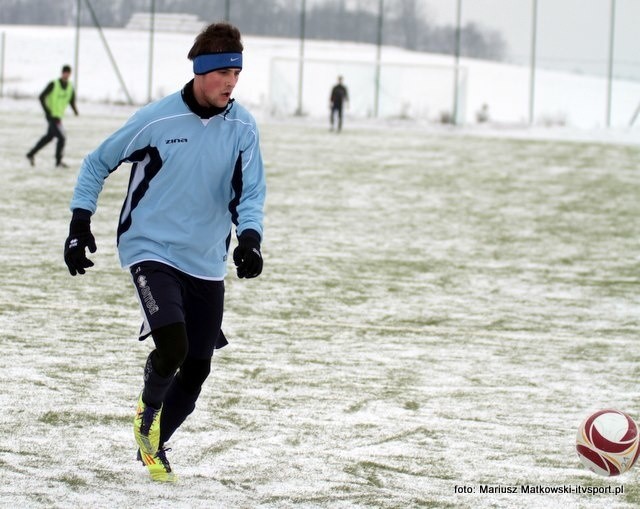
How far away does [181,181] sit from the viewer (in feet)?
16.1

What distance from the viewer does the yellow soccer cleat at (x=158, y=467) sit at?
505 cm

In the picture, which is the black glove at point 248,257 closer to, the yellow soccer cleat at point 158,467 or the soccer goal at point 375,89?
the yellow soccer cleat at point 158,467

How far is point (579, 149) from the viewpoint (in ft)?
92.8

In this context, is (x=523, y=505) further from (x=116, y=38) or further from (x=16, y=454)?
(x=116, y=38)

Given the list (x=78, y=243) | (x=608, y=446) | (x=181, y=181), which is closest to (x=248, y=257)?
(x=181, y=181)

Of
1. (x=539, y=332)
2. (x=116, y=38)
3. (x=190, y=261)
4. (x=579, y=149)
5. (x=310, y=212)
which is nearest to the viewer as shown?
(x=190, y=261)

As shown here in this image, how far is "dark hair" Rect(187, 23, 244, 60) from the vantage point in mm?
4898

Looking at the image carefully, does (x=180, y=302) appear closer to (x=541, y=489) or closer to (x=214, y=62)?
(x=214, y=62)

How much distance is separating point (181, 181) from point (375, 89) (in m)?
33.0

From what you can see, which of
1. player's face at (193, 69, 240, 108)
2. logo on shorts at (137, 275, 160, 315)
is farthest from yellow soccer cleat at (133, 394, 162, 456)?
player's face at (193, 69, 240, 108)

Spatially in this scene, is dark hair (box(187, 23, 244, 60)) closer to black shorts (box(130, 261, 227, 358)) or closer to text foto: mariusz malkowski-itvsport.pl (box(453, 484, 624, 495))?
black shorts (box(130, 261, 227, 358))

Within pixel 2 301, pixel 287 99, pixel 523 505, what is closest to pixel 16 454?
pixel 523 505

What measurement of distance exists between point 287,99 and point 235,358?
2955 centimetres

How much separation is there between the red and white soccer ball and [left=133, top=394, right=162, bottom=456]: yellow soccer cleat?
194 centimetres
